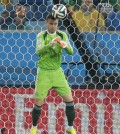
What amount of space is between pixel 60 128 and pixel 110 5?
4.07 ft

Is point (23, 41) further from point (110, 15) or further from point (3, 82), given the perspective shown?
point (110, 15)

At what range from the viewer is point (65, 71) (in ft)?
19.5

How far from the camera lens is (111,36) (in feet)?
19.5

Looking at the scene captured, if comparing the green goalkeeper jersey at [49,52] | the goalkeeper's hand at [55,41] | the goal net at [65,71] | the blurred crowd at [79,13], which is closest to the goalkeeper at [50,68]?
the green goalkeeper jersey at [49,52]

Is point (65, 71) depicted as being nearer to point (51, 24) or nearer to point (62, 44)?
point (51, 24)

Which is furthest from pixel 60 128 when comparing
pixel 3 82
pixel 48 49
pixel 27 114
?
pixel 48 49

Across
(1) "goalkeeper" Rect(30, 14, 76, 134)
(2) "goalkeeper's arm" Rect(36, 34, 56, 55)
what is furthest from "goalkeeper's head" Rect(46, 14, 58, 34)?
(2) "goalkeeper's arm" Rect(36, 34, 56, 55)

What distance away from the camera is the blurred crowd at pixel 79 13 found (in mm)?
5847

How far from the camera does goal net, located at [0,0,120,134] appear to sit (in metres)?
5.79

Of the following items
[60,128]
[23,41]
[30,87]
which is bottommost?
[60,128]

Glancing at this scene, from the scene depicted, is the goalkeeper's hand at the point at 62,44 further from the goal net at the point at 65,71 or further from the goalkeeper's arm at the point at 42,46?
the goal net at the point at 65,71

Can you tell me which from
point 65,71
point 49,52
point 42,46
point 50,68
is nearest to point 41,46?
point 42,46

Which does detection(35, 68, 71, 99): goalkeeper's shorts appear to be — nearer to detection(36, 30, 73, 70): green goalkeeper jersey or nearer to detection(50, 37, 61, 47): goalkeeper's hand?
detection(36, 30, 73, 70): green goalkeeper jersey

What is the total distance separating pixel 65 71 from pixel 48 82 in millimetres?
875
